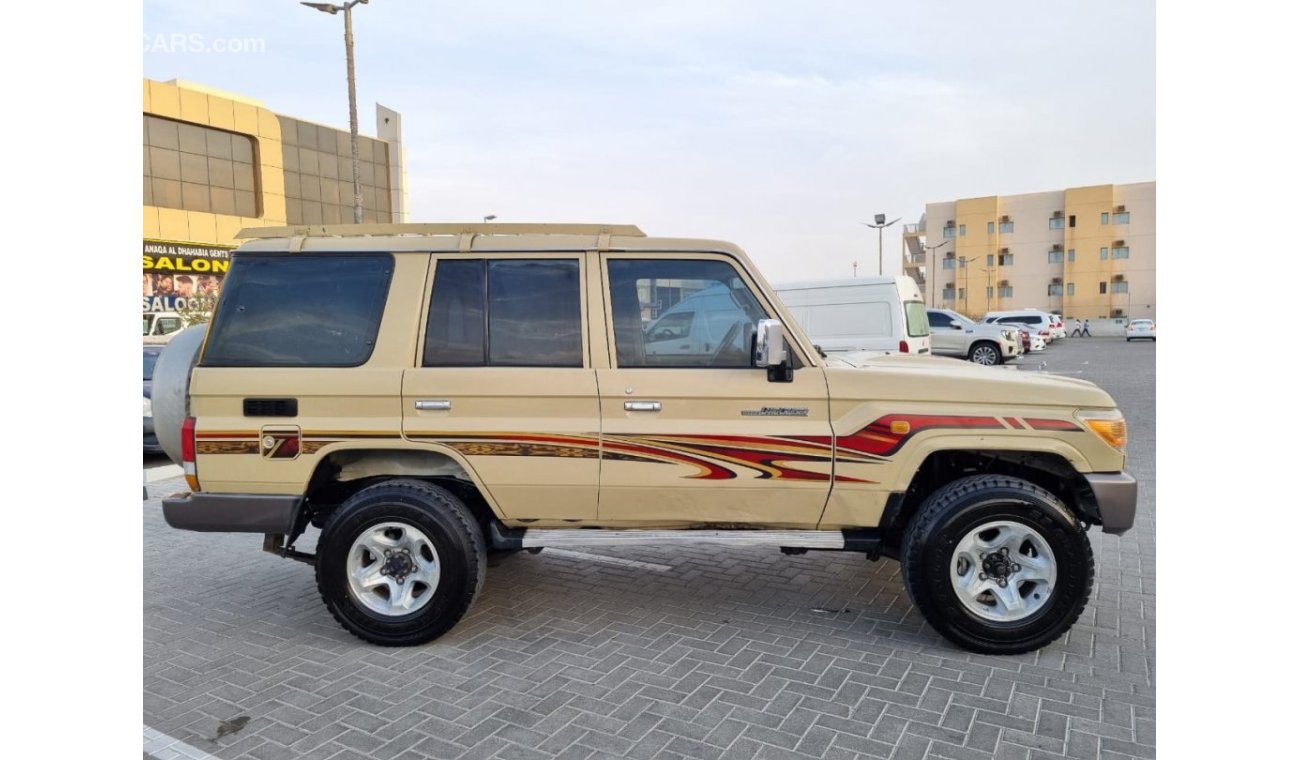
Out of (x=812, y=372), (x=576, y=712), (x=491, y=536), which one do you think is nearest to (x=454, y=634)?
(x=491, y=536)

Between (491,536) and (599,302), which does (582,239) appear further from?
(491,536)

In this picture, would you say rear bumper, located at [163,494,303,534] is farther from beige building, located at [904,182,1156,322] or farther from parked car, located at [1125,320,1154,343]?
beige building, located at [904,182,1156,322]

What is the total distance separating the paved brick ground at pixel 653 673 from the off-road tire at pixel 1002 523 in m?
0.13

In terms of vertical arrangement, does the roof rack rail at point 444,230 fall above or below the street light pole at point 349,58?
below

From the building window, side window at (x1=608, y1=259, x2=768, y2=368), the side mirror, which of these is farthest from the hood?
the building window

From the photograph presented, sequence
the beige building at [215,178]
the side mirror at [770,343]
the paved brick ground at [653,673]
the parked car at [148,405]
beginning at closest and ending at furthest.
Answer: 1. the paved brick ground at [653,673]
2. the side mirror at [770,343]
3. the parked car at [148,405]
4. the beige building at [215,178]

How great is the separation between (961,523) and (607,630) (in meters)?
1.98

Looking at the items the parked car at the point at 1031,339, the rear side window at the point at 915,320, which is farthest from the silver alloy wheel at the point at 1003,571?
the parked car at the point at 1031,339

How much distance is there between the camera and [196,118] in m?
33.1

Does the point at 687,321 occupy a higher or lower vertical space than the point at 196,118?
lower

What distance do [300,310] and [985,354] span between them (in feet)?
69.8

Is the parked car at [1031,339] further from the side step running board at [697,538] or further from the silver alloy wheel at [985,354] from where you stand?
the side step running board at [697,538]

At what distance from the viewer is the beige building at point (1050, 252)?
2761 inches

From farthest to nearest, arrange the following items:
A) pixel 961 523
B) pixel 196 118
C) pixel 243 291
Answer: pixel 196 118 < pixel 243 291 < pixel 961 523
